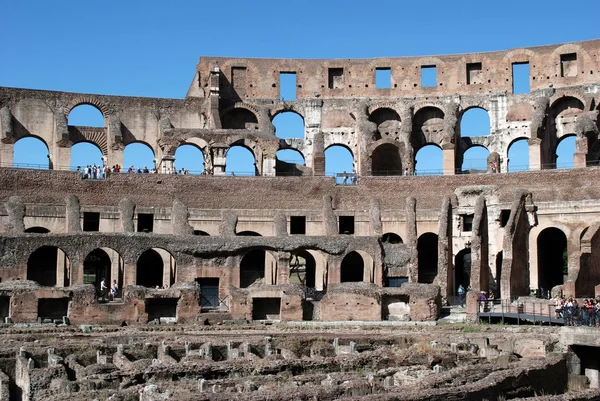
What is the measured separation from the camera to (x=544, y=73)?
164ft

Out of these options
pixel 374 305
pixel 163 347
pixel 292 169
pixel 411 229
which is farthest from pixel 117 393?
pixel 292 169

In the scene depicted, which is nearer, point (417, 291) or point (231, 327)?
point (231, 327)

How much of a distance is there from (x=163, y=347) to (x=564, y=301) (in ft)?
50.6

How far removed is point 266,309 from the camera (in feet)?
111

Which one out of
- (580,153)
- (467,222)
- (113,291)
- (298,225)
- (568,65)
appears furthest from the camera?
(568,65)

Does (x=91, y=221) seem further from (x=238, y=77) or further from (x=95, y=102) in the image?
(x=238, y=77)

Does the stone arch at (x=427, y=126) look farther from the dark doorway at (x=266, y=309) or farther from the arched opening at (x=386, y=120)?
the dark doorway at (x=266, y=309)

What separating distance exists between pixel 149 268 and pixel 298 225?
7859 mm

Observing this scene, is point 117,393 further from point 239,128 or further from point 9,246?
point 239,128

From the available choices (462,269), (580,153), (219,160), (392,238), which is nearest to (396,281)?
(392,238)

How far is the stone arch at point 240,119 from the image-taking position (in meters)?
51.5

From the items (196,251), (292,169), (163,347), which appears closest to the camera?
(163,347)

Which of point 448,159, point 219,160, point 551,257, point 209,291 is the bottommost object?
point 209,291

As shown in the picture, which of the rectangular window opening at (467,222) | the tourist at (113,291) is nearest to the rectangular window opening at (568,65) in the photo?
the rectangular window opening at (467,222)
